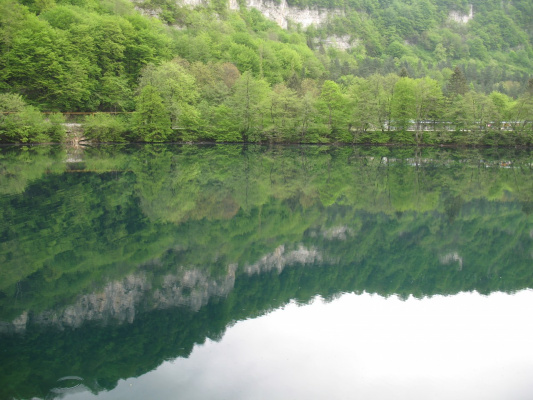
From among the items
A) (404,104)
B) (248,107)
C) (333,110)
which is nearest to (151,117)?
(248,107)

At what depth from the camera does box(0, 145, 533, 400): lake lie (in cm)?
679

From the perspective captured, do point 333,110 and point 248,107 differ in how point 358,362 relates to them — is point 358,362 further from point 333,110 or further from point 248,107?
point 333,110

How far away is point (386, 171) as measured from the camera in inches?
1171

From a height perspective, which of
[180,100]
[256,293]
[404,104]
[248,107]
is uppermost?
[404,104]

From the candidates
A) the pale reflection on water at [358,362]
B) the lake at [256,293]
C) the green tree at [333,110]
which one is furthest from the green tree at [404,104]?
the pale reflection on water at [358,362]

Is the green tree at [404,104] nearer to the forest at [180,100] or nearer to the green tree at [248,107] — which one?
the forest at [180,100]

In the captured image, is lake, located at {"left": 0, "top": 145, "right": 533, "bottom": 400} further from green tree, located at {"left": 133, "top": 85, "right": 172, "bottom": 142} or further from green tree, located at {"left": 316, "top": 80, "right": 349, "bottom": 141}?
green tree, located at {"left": 316, "top": 80, "right": 349, "bottom": 141}

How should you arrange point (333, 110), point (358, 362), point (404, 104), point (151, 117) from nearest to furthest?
point (358, 362) → point (151, 117) → point (404, 104) → point (333, 110)

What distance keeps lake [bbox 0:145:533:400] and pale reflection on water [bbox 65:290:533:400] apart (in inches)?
1.3

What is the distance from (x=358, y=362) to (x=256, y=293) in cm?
323

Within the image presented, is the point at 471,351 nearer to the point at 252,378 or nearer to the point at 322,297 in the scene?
the point at 322,297

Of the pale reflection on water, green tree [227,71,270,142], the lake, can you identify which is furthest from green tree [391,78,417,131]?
the pale reflection on water

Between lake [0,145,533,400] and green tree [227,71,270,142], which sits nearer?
lake [0,145,533,400]

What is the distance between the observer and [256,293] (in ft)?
32.9
